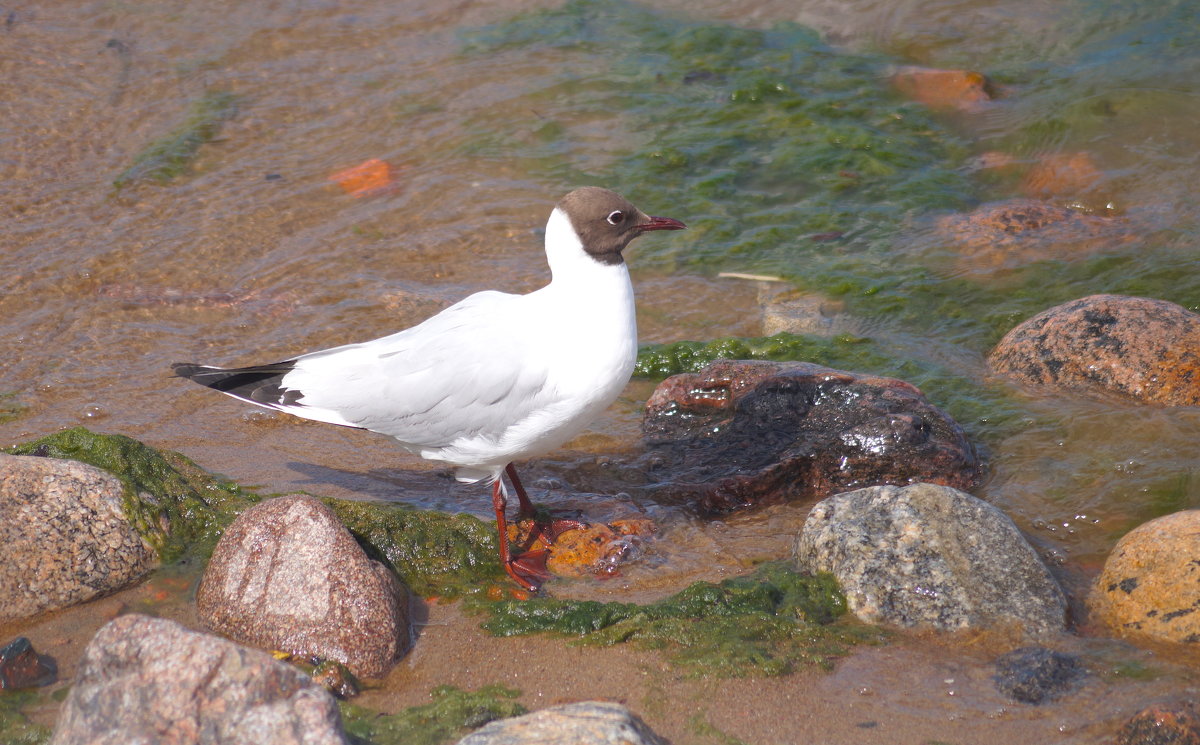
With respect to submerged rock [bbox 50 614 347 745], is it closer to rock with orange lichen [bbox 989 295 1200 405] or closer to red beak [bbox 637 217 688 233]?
red beak [bbox 637 217 688 233]

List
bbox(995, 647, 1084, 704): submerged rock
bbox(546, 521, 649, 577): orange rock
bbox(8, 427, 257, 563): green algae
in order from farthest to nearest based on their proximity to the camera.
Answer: bbox(546, 521, 649, 577): orange rock < bbox(8, 427, 257, 563): green algae < bbox(995, 647, 1084, 704): submerged rock

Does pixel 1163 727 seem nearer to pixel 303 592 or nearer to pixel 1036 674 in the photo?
pixel 1036 674

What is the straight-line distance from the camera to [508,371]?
5145 mm

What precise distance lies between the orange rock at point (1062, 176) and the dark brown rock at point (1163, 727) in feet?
18.9

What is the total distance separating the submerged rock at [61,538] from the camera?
4.56 meters

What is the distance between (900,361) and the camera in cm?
702

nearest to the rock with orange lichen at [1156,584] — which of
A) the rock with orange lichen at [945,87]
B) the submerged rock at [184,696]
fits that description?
the submerged rock at [184,696]

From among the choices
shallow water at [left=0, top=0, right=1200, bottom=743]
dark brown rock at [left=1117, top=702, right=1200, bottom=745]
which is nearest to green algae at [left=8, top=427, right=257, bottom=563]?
shallow water at [left=0, top=0, right=1200, bottom=743]

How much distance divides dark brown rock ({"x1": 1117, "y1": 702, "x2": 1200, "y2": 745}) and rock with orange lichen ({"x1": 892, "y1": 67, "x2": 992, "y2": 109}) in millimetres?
7160

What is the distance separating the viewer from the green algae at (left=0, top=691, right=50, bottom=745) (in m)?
3.90

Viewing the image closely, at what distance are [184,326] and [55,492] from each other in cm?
294

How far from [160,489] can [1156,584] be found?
14.7 feet

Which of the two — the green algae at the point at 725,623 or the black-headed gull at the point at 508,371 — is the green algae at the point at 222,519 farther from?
the green algae at the point at 725,623

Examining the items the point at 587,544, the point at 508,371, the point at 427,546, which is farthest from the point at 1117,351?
the point at 427,546
